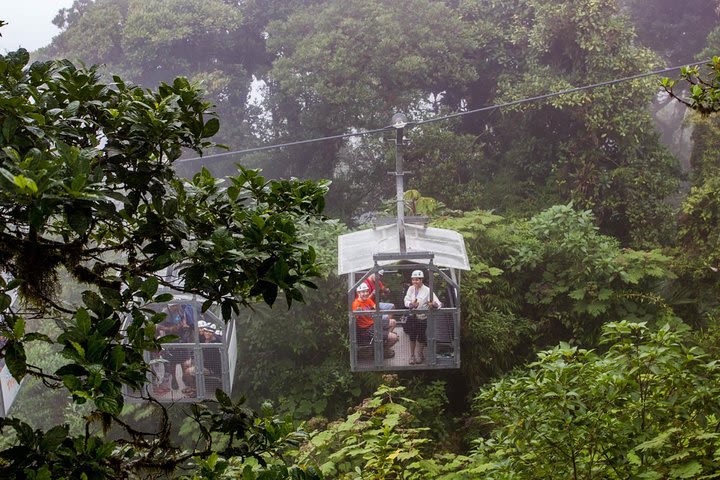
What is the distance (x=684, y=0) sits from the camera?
1788 centimetres

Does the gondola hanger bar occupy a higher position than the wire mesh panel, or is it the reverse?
the gondola hanger bar

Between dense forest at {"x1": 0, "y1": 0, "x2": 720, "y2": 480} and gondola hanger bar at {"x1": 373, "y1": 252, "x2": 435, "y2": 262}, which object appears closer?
dense forest at {"x1": 0, "y1": 0, "x2": 720, "y2": 480}

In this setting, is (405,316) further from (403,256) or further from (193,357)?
(193,357)

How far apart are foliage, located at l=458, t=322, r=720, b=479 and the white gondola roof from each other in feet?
10.9

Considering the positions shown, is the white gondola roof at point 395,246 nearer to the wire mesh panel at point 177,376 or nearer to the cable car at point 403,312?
the cable car at point 403,312

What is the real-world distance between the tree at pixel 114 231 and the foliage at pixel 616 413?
167 centimetres

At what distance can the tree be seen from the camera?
189 centimetres

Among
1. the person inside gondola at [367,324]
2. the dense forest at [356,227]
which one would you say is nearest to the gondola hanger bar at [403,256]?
the person inside gondola at [367,324]

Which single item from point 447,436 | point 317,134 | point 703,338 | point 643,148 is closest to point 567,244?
point 703,338

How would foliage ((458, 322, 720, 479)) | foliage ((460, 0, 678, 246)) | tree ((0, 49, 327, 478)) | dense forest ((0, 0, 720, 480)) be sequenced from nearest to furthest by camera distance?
→ 1. tree ((0, 49, 327, 478))
2. dense forest ((0, 0, 720, 480))
3. foliage ((458, 322, 720, 479))
4. foliage ((460, 0, 678, 246))

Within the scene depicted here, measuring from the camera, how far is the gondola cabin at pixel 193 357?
8000 mm

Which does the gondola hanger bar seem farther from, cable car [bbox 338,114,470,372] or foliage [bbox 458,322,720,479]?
foliage [bbox 458,322,720,479]

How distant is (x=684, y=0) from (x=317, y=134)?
9.15m

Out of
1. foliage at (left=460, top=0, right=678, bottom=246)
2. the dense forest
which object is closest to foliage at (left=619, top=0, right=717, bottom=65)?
the dense forest
